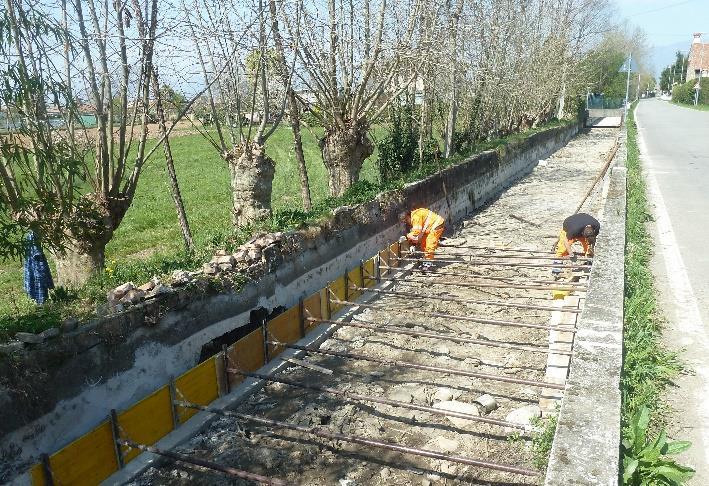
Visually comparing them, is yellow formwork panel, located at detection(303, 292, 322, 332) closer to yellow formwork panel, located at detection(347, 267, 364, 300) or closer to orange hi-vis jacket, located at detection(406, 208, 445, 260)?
yellow formwork panel, located at detection(347, 267, 364, 300)

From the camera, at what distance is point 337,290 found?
7555 mm

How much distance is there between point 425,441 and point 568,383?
1.59m

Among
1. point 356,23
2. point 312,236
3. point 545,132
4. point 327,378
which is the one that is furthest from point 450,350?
point 545,132

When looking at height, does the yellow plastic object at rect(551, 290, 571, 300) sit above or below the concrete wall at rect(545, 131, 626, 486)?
below

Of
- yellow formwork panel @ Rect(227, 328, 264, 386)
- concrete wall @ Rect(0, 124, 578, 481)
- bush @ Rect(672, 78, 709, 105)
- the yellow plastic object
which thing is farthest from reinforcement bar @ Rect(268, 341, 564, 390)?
bush @ Rect(672, 78, 709, 105)

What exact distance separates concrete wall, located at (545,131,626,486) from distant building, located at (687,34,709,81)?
344ft

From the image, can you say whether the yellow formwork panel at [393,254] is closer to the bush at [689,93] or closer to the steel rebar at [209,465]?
the steel rebar at [209,465]

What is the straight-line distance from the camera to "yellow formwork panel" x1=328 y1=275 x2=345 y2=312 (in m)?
7.34

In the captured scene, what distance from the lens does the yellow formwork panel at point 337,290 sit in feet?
24.1

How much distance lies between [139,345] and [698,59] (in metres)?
115

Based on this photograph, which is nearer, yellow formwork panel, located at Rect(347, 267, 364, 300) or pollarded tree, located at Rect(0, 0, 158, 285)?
pollarded tree, located at Rect(0, 0, 158, 285)

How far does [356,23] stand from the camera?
9.34 meters

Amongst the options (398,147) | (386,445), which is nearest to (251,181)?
(386,445)

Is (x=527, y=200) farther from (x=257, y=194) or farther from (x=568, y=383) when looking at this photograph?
(x=568, y=383)
